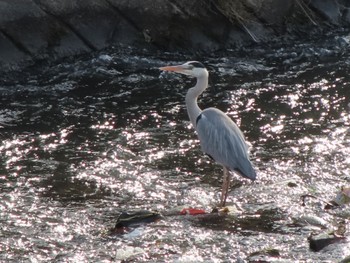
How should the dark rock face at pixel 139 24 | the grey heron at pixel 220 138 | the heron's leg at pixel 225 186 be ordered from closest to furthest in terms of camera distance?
the heron's leg at pixel 225 186 < the grey heron at pixel 220 138 < the dark rock face at pixel 139 24

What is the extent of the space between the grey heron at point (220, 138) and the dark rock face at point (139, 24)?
3.21 metres

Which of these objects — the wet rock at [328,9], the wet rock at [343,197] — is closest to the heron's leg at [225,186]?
the wet rock at [343,197]

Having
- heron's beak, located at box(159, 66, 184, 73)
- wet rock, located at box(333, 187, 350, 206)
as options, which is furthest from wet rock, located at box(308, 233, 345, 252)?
heron's beak, located at box(159, 66, 184, 73)

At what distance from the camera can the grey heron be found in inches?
305

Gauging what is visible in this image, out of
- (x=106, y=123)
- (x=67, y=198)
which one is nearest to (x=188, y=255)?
(x=67, y=198)

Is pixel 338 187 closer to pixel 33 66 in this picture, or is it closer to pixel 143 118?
pixel 143 118

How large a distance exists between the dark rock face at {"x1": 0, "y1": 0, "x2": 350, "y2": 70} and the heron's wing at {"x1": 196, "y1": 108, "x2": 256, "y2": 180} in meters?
3.57

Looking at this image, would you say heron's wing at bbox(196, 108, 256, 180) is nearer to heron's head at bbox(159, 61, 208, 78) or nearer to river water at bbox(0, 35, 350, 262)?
river water at bbox(0, 35, 350, 262)

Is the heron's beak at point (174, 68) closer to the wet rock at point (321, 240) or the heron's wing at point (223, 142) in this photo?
the heron's wing at point (223, 142)

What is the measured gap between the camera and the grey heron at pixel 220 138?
7754 millimetres

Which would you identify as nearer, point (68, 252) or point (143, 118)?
point (68, 252)

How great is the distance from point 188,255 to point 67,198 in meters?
1.70

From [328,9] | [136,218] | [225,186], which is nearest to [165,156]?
[225,186]

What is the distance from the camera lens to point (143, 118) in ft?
32.3
